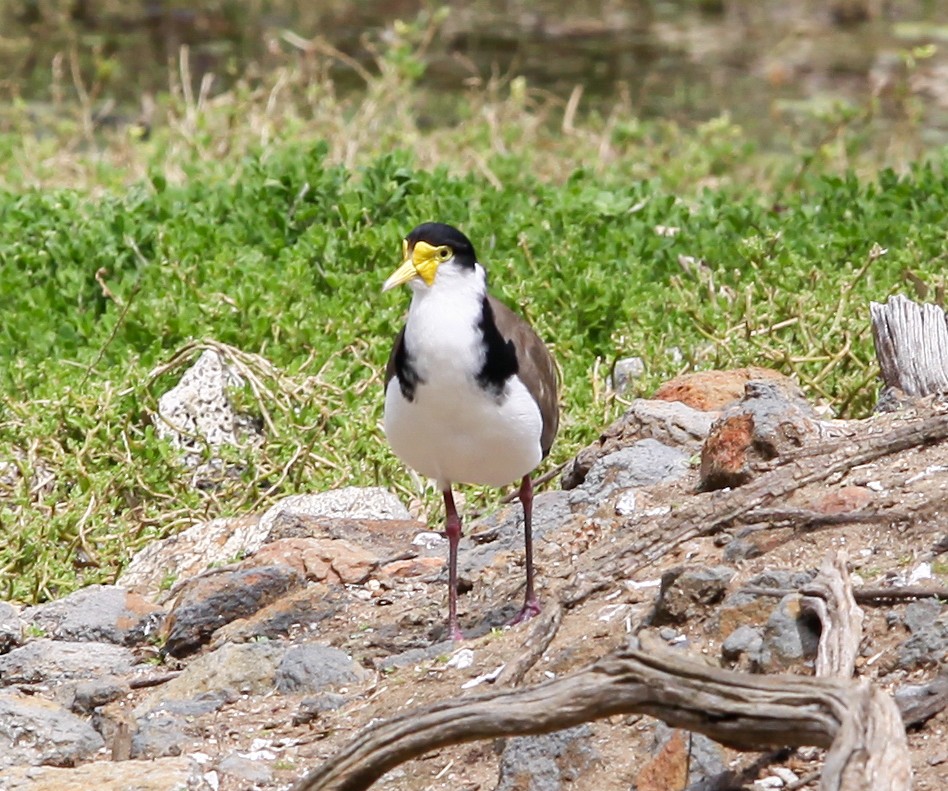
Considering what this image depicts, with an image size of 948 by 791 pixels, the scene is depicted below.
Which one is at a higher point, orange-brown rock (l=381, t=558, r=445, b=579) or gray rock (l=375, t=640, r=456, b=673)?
gray rock (l=375, t=640, r=456, b=673)

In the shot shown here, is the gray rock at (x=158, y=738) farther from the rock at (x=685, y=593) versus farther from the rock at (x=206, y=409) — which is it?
the rock at (x=206, y=409)

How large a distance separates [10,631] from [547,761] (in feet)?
6.99

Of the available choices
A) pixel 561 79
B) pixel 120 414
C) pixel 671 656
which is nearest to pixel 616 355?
pixel 120 414

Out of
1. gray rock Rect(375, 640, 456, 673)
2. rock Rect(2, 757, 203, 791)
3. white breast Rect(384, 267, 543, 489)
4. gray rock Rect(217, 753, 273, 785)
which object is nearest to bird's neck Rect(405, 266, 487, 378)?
white breast Rect(384, 267, 543, 489)

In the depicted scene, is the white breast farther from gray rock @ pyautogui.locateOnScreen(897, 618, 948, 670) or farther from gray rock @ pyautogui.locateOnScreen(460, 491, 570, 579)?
gray rock @ pyautogui.locateOnScreen(897, 618, 948, 670)

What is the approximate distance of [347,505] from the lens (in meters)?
6.31

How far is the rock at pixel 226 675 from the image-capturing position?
4.80 m

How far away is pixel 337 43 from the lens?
1562cm

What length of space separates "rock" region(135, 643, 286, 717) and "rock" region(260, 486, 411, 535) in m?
1.30

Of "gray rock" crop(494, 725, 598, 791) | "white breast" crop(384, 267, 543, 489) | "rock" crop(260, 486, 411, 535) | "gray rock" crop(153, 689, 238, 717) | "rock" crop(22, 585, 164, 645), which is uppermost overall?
"white breast" crop(384, 267, 543, 489)

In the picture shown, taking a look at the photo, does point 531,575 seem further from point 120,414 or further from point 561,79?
point 561,79

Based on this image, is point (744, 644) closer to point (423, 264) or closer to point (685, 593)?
point (685, 593)

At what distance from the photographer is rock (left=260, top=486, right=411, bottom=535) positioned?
247 inches

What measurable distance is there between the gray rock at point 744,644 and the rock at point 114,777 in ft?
4.30
